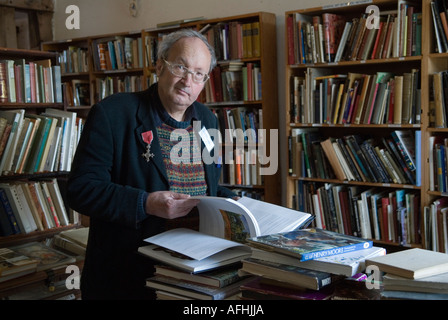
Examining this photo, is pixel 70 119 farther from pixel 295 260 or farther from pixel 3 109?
pixel 295 260

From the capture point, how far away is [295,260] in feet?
3.64

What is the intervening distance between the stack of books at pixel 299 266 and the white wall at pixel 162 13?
3.08 metres

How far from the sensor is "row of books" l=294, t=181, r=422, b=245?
3.41 metres

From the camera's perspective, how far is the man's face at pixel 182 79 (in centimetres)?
174

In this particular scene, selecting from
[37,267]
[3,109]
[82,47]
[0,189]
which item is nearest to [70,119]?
[3,109]

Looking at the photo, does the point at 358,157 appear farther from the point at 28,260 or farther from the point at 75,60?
the point at 75,60

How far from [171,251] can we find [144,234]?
36cm

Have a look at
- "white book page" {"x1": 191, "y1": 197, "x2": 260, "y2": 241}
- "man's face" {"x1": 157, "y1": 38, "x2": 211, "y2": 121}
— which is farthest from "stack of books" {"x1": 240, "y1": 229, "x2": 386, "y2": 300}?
"man's face" {"x1": 157, "y1": 38, "x2": 211, "y2": 121}

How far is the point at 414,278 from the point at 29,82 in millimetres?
2858

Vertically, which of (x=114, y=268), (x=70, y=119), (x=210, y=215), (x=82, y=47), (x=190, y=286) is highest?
(x=82, y=47)

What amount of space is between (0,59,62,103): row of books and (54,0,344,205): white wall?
1896 millimetres

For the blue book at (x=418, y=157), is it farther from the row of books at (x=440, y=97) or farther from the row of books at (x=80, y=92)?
the row of books at (x=80, y=92)

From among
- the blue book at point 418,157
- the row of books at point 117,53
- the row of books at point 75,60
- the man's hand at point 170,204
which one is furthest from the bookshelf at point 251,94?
the man's hand at point 170,204

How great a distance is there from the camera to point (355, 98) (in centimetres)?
358
